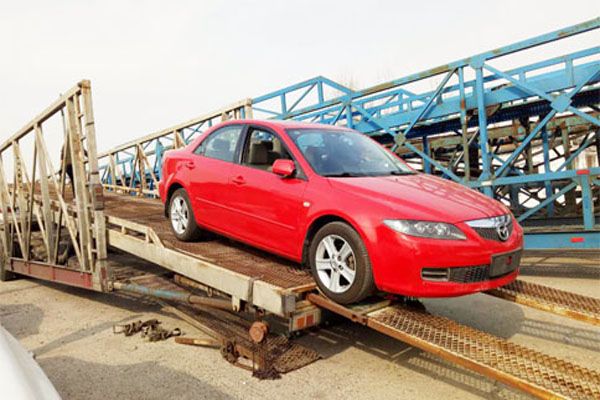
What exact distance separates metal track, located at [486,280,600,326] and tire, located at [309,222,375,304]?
1224mm

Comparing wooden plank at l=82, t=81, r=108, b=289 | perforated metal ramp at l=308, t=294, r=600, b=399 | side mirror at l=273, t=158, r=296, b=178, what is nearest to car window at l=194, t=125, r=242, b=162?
side mirror at l=273, t=158, r=296, b=178

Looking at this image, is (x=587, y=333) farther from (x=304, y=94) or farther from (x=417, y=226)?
(x=304, y=94)

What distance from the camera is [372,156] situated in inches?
174

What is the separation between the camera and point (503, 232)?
133 inches

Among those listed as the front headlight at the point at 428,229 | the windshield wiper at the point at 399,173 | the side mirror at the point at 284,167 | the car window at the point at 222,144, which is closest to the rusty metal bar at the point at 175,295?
the side mirror at the point at 284,167

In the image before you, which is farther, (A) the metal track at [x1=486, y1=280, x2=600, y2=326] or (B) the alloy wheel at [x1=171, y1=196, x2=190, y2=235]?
(B) the alloy wheel at [x1=171, y1=196, x2=190, y2=235]

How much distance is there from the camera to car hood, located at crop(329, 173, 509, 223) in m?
3.21

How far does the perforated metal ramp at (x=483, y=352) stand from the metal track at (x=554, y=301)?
67 cm

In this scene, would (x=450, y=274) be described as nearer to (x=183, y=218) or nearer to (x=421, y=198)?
(x=421, y=198)

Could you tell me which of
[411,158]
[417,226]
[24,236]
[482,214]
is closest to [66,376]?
[417,226]

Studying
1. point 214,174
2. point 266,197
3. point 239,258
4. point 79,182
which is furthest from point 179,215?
point 266,197

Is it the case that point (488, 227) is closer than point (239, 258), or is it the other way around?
point (488, 227)

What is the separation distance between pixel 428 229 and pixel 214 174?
244 cm

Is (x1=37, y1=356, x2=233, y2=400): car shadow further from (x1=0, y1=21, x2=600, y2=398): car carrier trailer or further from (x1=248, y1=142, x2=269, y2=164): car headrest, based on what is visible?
(x1=248, y1=142, x2=269, y2=164): car headrest
